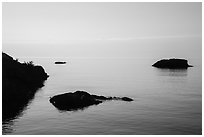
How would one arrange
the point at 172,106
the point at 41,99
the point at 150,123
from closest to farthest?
1. the point at 150,123
2. the point at 172,106
3. the point at 41,99

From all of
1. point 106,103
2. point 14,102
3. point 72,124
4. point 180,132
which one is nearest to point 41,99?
point 14,102

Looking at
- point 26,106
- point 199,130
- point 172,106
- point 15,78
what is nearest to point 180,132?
point 199,130

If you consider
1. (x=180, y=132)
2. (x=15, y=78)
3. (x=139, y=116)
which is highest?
(x=15, y=78)

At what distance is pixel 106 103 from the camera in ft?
193

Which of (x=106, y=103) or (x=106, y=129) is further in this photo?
(x=106, y=103)

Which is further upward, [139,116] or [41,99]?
[41,99]

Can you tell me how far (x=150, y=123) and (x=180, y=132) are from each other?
18.5ft

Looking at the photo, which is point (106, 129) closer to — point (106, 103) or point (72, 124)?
point (72, 124)

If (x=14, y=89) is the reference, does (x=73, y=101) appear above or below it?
below

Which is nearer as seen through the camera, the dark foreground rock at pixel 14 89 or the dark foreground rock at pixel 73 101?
the dark foreground rock at pixel 14 89

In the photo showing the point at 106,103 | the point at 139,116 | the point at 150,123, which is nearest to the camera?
the point at 150,123

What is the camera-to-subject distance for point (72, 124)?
42.7 metres

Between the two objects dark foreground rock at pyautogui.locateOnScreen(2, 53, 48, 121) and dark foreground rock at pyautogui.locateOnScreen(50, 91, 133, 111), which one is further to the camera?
dark foreground rock at pyautogui.locateOnScreen(50, 91, 133, 111)

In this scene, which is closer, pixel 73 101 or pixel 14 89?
pixel 73 101
